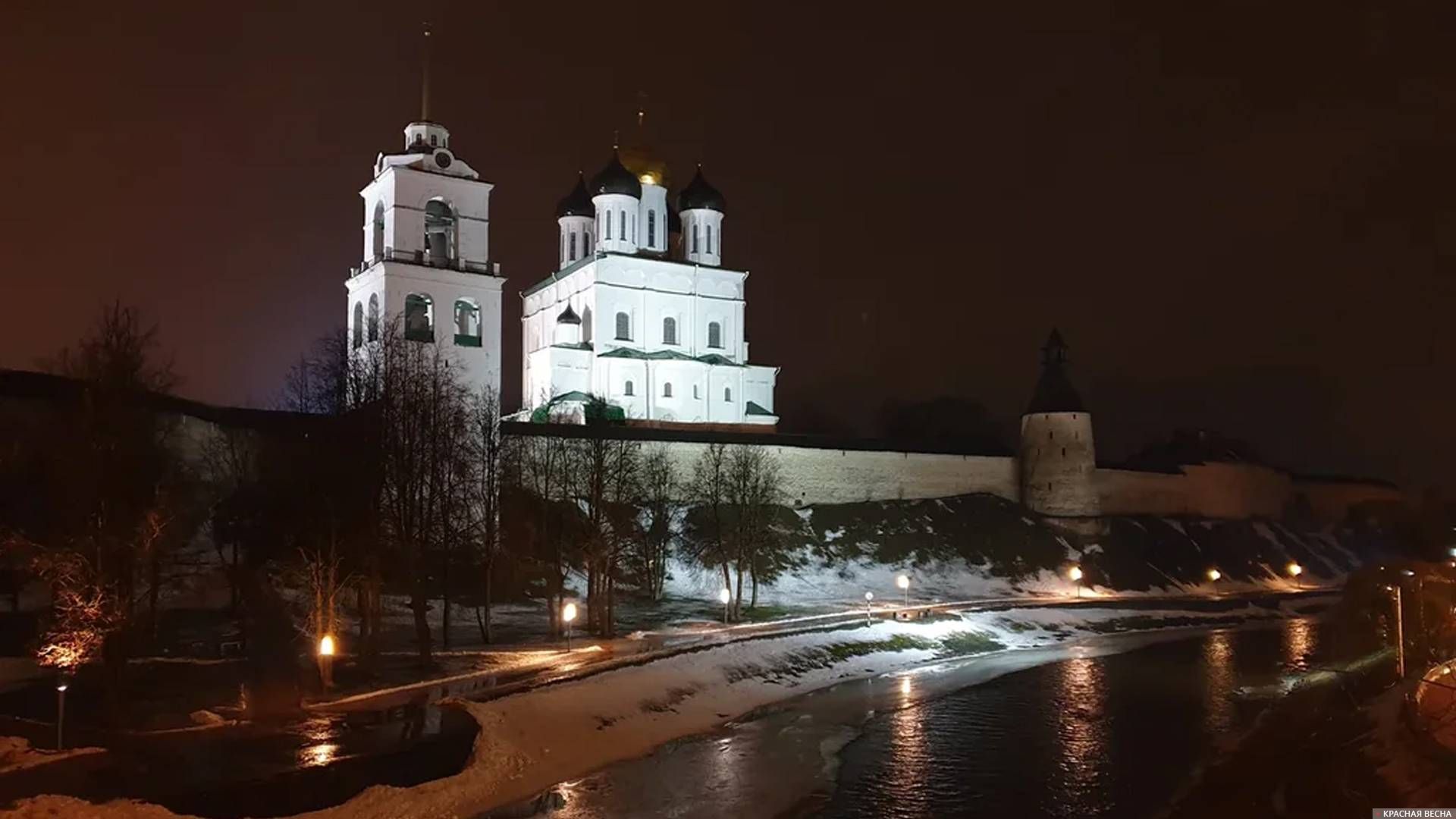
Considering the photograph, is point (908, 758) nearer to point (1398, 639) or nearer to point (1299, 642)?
point (1398, 639)

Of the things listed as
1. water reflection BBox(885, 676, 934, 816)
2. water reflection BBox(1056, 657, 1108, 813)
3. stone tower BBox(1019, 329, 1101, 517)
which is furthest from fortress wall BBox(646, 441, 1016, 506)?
water reflection BBox(885, 676, 934, 816)

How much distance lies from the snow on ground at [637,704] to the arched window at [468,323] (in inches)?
658

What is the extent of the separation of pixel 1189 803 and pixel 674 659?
454 inches

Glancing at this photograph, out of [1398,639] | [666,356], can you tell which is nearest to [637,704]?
[1398,639]

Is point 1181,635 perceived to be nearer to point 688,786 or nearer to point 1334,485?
point 688,786

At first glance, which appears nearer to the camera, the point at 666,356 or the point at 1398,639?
the point at 1398,639

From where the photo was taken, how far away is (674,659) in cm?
2422

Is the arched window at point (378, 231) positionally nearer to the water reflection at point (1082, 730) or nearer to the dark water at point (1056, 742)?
the dark water at point (1056, 742)

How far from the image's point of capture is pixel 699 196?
5966 centimetres

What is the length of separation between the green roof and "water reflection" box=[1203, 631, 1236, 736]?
2698 centimetres

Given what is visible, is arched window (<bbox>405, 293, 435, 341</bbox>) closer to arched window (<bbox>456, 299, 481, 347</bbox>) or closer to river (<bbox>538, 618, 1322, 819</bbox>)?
arched window (<bbox>456, 299, 481, 347</bbox>)

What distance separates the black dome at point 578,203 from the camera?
197 feet

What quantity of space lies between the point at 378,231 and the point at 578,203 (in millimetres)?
20842

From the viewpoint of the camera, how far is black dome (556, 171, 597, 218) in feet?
197
